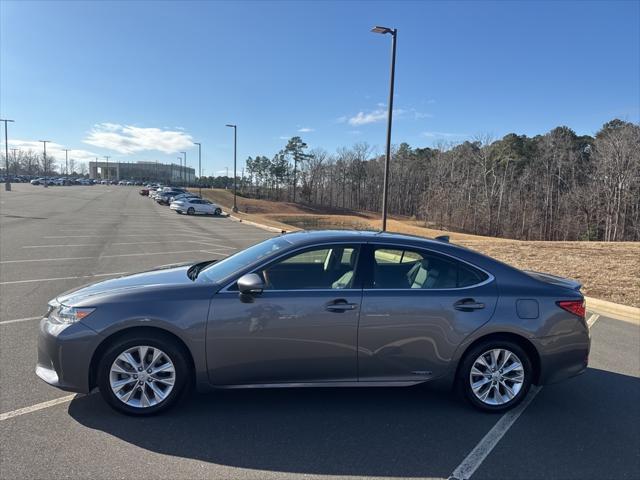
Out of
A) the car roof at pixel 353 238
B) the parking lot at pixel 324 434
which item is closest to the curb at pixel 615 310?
the parking lot at pixel 324 434

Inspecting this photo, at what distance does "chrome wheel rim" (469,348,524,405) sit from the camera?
3.81m

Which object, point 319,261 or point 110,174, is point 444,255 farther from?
point 110,174

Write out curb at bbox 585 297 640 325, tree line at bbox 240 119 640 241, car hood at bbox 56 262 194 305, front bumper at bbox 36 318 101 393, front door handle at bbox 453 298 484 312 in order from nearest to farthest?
front bumper at bbox 36 318 101 393 → car hood at bbox 56 262 194 305 → front door handle at bbox 453 298 484 312 → curb at bbox 585 297 640 325 → tree line at bbox 240 119 640 241

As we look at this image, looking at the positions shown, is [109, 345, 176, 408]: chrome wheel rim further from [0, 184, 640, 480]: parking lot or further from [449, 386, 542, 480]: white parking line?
[449, 386, 542, 480]: white parking line

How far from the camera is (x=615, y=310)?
7496 mm

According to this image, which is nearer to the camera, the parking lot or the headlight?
the parking lot

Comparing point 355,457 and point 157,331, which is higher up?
point 157,331

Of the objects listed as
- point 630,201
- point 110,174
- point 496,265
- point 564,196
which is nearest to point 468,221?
point 564,196

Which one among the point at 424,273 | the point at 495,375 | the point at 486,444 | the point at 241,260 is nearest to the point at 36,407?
the point at 241,260

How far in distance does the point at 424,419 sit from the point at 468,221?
203ft

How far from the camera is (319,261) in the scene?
4.04 metres

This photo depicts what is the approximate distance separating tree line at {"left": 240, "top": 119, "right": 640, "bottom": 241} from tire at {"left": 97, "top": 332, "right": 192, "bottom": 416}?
172 ft

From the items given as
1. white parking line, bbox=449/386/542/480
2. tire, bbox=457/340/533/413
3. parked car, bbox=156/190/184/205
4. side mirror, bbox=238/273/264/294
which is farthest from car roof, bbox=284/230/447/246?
parked car, bbox=156/190/184/205

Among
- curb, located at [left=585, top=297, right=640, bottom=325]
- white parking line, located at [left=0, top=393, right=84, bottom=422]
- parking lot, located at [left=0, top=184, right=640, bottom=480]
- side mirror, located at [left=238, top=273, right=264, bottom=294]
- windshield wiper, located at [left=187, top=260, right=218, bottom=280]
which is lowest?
white parking line, located at [left=0, top=393, right=84, bottom=422]
